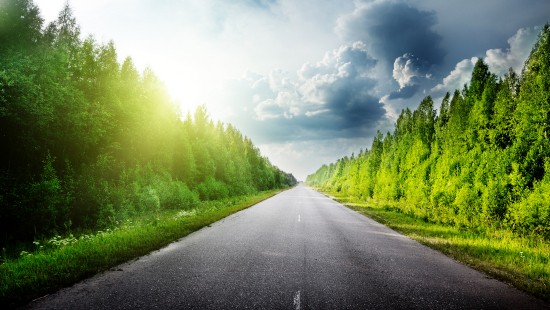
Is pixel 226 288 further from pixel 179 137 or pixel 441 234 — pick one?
pixel 179 137

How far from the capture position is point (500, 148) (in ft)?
50.0

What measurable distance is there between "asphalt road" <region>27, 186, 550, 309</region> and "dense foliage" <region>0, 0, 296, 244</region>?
816cm

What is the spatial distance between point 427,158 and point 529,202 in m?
15.0

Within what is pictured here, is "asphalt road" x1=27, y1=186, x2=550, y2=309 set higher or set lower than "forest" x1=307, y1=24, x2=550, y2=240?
lower

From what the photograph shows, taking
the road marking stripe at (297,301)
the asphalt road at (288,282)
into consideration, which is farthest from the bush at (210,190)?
the road marking stripe at (297,301)

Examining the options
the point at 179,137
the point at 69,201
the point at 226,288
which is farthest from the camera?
the point at 179,137

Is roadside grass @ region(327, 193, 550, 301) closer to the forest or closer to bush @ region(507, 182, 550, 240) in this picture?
bush @ region(507, 182, 550, 240)

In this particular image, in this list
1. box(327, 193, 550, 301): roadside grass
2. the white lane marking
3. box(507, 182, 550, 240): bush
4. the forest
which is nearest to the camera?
the white lane marking

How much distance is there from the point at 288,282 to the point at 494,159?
1436cm

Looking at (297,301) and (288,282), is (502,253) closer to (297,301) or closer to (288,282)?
(288,282)

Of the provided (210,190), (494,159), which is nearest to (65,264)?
(494,159)

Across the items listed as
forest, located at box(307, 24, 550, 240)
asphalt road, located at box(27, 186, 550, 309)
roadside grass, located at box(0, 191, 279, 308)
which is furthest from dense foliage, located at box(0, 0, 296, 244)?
forest, located at box(307, 24, 550, 240)

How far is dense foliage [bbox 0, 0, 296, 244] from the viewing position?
1217 centimetres

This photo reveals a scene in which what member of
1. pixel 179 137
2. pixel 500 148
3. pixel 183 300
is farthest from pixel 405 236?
pixel 179 137
